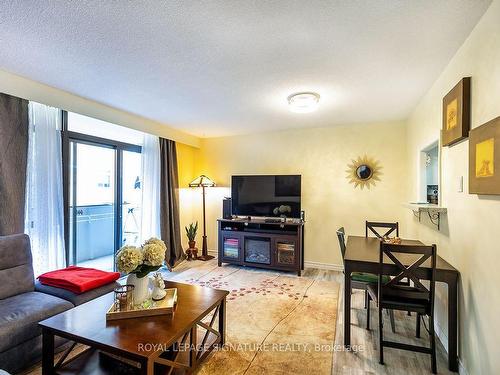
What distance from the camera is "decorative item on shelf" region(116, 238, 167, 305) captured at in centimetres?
184

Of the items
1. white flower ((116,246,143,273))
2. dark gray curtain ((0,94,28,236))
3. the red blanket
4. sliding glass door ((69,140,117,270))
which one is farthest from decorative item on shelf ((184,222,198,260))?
white flower ((116,246,143,273))

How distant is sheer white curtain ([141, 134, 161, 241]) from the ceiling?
3.50 feet

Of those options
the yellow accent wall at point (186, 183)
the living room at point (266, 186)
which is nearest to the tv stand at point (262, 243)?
the living room at point (266, 186)

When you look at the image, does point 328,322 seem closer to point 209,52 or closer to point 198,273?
point 198,273

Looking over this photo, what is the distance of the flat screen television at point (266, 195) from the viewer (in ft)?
14.8

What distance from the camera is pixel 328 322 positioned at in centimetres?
271

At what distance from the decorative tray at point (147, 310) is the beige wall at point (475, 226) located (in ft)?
6.57

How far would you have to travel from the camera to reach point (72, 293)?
2320mm

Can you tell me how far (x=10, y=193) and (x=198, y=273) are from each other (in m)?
2.61

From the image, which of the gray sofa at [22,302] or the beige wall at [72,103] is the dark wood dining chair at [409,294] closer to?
the gray sofa at [22,302]

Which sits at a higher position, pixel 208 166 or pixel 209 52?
pixel 209 52

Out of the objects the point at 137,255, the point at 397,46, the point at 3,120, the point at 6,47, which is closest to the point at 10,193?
the point at 3,120

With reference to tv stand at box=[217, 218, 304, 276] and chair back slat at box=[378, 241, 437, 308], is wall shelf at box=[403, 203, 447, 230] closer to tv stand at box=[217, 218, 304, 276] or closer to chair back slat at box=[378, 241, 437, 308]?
chair back slat at box=[378, 241, 437, 308]

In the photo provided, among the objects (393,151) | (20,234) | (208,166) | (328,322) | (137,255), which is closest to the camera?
(137,255)
